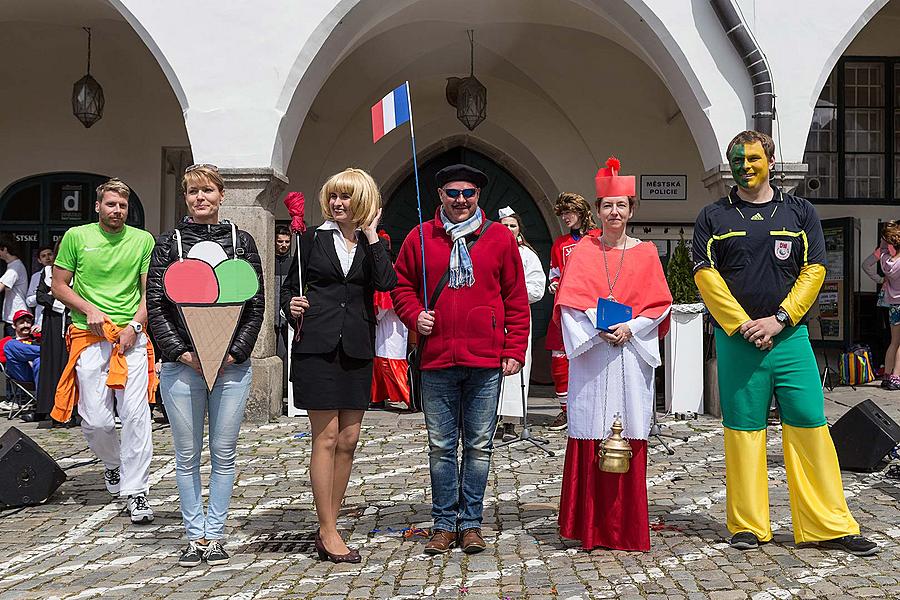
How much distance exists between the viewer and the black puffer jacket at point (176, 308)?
4648 millimetres

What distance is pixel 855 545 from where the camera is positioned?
463cm

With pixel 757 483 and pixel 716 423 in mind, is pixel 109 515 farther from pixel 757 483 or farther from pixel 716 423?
pixel 716 423

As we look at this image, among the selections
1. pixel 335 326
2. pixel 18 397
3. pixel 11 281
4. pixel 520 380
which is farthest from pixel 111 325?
pixel 11 281

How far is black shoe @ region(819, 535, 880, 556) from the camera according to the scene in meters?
4.61

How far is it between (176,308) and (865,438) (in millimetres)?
4672

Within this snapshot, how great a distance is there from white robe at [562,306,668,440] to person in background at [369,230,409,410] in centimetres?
A: 498

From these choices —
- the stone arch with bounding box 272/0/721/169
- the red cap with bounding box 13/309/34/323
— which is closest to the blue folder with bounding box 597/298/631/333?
the stone arch with bounding box 272/0/721/169

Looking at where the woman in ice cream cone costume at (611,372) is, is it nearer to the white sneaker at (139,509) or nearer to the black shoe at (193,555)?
the black shoe at (193,555)

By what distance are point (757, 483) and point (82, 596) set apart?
10.6ft

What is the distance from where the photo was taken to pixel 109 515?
5746 millimetres

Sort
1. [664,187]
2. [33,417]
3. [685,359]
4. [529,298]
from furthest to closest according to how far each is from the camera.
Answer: [664,187]
[33,417]
[685,359]
[529,298]

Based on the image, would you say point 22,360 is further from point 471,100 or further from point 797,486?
point 797,486

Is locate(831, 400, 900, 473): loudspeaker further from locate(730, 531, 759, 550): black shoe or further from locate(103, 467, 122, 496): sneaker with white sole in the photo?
locate(103, 467, 122, 496): sneaker with white sole

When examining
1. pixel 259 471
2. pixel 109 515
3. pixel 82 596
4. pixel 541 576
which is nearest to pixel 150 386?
pixel 109 515
